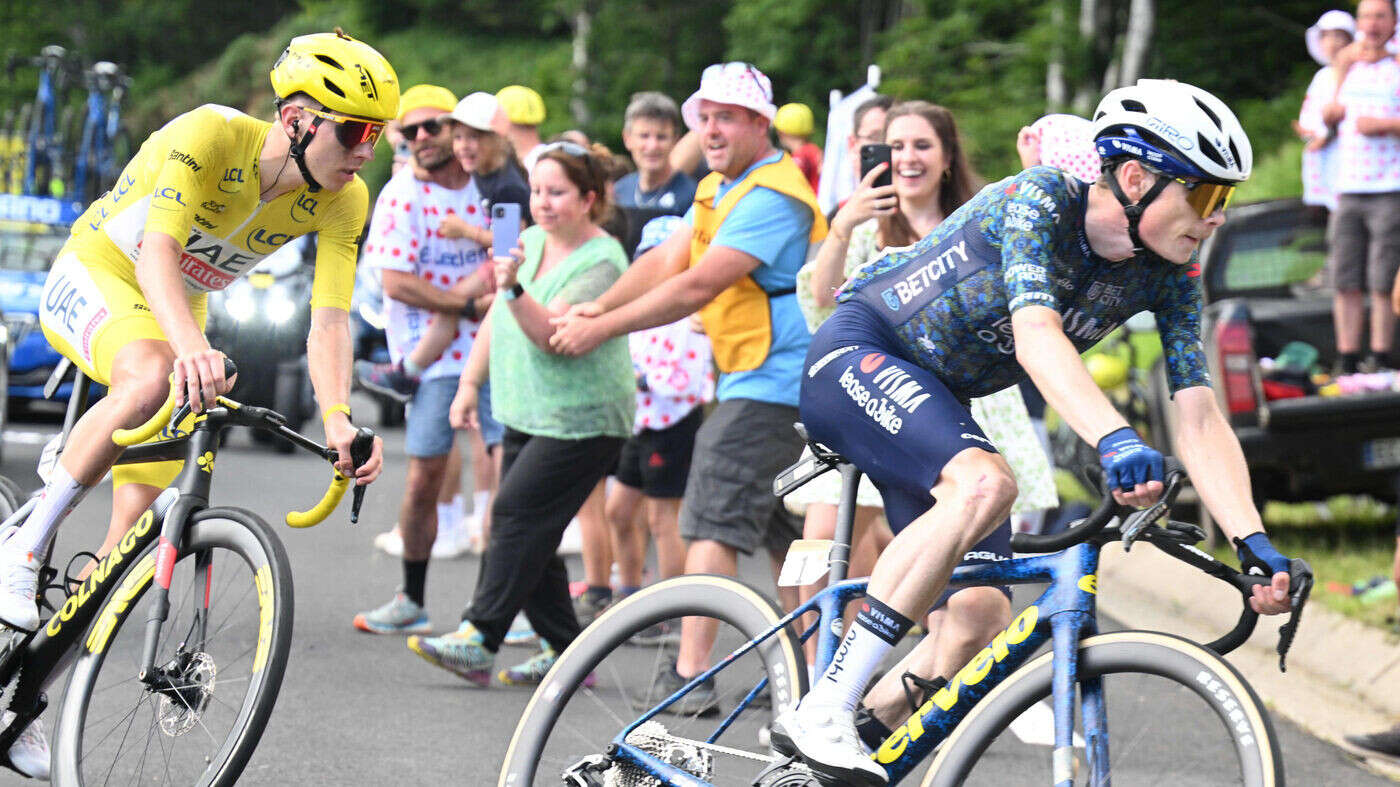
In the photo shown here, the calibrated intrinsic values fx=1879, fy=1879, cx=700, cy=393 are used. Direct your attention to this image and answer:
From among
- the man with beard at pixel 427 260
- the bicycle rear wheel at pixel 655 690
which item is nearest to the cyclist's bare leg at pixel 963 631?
the bicycle rear wheel at pixel 655 690

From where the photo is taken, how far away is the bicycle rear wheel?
4262mm

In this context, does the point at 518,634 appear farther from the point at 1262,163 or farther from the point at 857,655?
the point at 1262,163

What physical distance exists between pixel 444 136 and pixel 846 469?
4816 millimetres

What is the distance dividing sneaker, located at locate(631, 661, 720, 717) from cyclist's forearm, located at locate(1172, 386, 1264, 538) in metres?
1.19

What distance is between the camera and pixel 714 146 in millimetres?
6625

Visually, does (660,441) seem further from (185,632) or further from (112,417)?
(185,632)

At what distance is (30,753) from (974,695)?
2.64m

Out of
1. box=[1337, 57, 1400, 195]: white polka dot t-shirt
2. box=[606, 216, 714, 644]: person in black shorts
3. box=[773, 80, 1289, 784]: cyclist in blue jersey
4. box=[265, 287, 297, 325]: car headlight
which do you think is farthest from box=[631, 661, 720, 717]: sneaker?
box=[265, 287, 297, 325]: car headlight

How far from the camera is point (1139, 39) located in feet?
73.4

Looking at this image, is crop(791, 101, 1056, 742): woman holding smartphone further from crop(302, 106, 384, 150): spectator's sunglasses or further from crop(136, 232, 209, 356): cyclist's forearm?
crop(136, 232, 209, 356): cyclist's forearm

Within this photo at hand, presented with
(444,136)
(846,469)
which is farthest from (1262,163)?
(846,469)

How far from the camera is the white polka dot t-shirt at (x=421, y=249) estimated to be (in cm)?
863

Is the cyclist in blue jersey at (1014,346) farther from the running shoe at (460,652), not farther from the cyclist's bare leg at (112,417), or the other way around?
the running shoe at (460,652)

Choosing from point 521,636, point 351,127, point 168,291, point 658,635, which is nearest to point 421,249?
point 521,636
